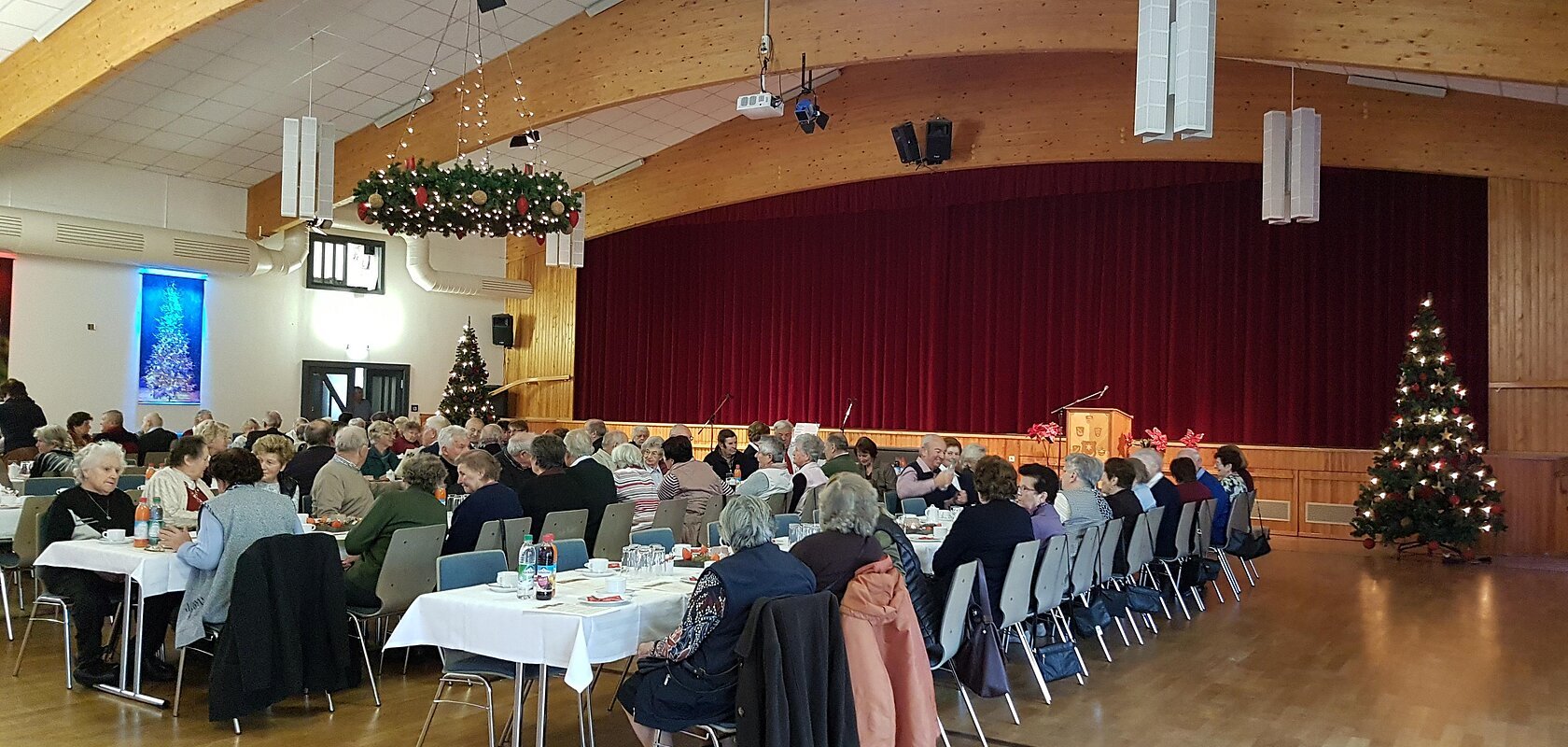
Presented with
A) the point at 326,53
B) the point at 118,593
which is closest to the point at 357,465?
the point at 118,593

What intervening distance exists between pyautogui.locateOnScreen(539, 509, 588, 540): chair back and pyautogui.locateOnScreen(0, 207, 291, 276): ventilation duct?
992cm

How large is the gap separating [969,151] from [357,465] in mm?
9486

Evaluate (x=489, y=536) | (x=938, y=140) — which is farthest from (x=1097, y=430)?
(x=489, y=536)

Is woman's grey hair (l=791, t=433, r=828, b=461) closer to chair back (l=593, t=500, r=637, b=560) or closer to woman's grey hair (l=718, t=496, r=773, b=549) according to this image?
chair back (l=593, t=500, r=637, b=560)

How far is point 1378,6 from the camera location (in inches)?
370

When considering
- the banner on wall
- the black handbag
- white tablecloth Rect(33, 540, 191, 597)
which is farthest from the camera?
the banner on wall

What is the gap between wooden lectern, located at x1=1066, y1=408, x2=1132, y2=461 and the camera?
13.8 m

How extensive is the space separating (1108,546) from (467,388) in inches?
516

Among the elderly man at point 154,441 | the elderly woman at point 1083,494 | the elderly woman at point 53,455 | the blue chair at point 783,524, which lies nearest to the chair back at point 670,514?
the blue chair at point 783,524

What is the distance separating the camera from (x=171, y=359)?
1583cm

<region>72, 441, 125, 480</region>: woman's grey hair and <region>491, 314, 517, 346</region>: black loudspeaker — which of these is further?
<region>491, 314, 517, 346</region>: black loudspeaker

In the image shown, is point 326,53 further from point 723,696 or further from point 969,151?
point 723,696

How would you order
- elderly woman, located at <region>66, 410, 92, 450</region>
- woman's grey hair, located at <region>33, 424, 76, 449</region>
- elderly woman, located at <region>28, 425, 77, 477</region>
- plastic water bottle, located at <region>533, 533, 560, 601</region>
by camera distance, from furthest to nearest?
elderly woman, located at <region>66, 410, 92, 450</region>, woman's grey hair, located at <region>33, 424, 76, 449</region>, elderly woman, located at <region>28, 425, 77, 477</region>, plastic water bottle, located at <region>533, 533, 560, 601</region>

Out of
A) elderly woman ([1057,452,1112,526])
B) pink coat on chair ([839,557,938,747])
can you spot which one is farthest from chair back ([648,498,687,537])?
pink coat on chair ([839,557,938,747])
